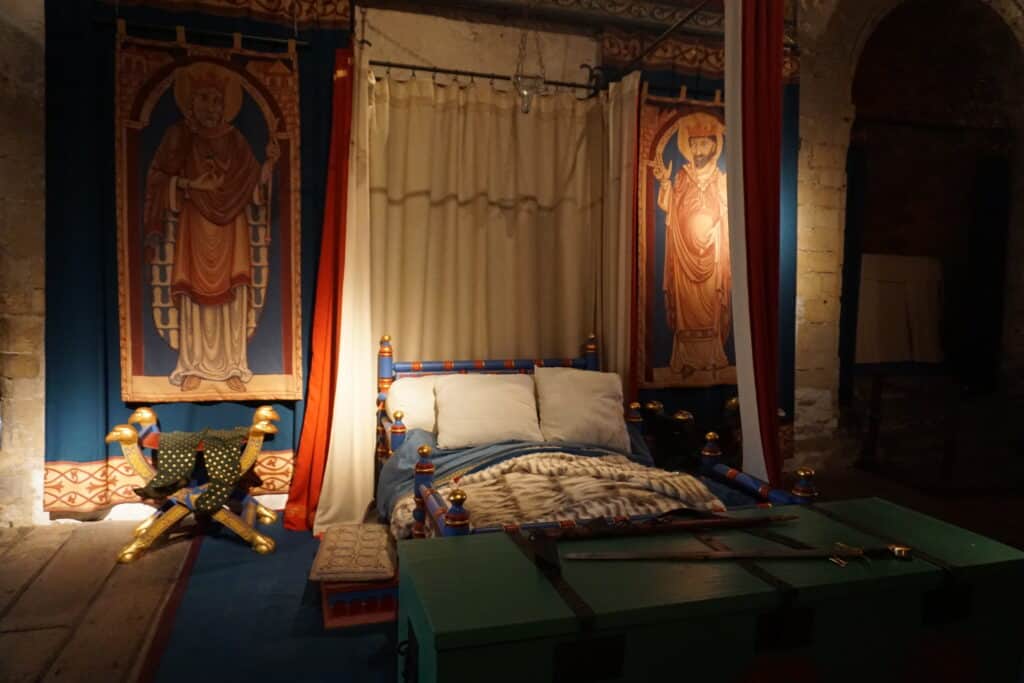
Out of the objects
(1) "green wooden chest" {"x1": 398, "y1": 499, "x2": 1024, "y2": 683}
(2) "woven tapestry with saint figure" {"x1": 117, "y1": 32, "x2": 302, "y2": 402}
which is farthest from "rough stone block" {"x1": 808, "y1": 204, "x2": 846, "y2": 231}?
(2) "woven tapestry with saint figure" {"x1": 117, "y1": 32, "x2": 302, "y2": 402}

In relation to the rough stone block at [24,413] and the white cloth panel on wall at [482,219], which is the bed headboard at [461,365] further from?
the rough stone block at [24,413]

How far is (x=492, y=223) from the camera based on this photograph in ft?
13.1

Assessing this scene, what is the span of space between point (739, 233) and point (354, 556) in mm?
1998

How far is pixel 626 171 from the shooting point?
392 centimetres

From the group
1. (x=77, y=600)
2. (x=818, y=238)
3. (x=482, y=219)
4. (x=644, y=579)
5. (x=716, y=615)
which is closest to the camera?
(x=716, y=615)

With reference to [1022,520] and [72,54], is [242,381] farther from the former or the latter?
[1022,520]

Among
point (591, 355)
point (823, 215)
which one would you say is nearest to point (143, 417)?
point (591, 355)

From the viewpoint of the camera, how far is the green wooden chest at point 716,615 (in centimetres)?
138

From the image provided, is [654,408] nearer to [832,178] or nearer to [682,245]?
[682,245]


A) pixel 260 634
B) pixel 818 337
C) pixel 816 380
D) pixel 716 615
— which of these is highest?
pixel 818 337

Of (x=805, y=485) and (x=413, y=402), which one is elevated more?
(x=413, y=402)

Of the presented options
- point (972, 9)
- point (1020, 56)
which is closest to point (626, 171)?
point (972, 9)

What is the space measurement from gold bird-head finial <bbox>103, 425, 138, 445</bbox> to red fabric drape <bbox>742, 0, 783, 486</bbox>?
114 inches

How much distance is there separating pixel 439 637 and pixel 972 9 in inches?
234
